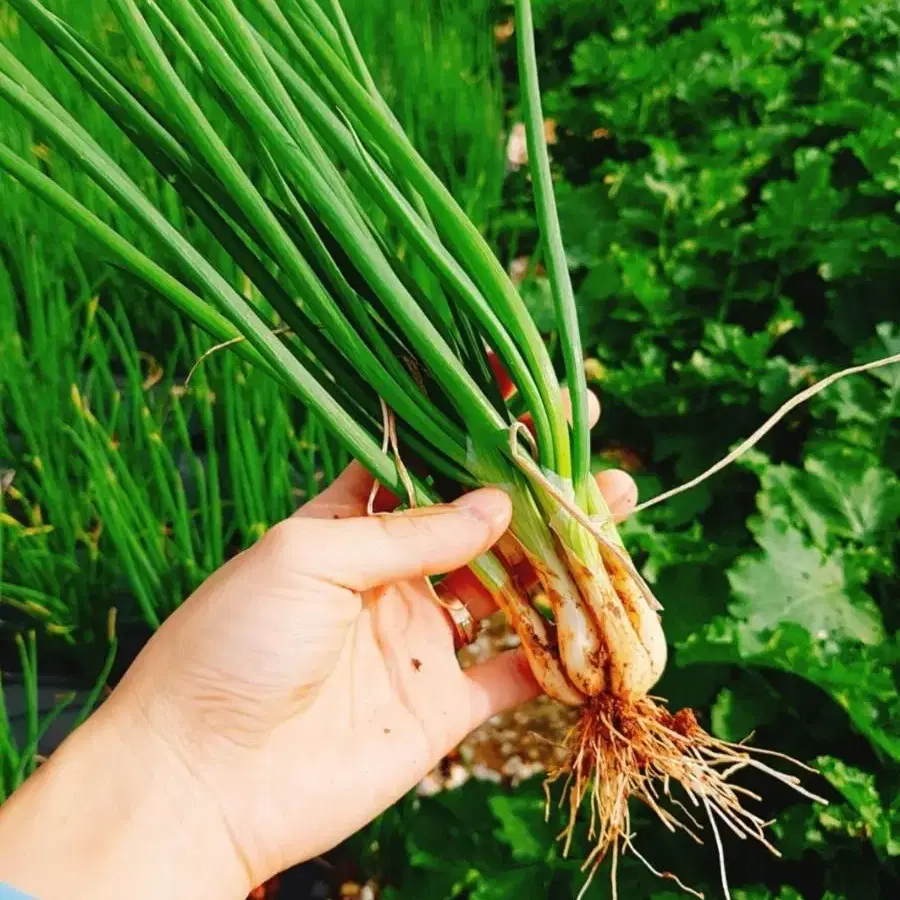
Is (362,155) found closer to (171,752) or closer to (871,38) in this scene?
(171,752)

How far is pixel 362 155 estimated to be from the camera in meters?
0.89

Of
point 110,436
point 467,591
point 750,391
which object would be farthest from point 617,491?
point 110,436

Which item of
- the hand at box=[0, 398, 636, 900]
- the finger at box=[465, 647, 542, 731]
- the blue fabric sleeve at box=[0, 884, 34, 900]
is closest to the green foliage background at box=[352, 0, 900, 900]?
the finger at box=[465, 647, 542, 731]

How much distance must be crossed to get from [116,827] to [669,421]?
4.12 feet

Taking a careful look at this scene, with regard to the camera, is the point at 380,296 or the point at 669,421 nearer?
the point at 380,296

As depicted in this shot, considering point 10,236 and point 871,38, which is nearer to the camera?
point 10,236

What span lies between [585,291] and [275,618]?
1222 mm

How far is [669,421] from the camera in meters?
1.80

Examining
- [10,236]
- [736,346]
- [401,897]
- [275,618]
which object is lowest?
[401,897]

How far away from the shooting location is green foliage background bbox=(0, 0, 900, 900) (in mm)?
1178

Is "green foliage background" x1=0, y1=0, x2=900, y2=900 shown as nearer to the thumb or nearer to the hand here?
the hand

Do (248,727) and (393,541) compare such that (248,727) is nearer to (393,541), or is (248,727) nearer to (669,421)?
(393,541)

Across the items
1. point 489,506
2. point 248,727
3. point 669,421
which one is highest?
point 489,506

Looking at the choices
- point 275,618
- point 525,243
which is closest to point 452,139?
point 525,243
